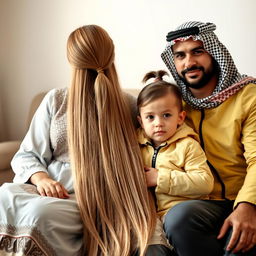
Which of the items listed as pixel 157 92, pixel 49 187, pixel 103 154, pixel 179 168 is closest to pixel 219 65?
pixel 157 92

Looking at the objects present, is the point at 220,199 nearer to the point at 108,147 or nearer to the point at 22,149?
the point at 108,147

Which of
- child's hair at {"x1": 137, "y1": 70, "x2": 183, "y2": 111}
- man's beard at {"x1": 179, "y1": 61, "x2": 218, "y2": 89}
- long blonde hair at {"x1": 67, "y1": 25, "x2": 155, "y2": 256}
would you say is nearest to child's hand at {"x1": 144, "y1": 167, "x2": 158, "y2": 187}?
long blonde hair at {"x1": 67, "y1": 25, "x2": 155, "y2": 256}

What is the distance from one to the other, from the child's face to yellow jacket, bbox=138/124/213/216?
0.03m

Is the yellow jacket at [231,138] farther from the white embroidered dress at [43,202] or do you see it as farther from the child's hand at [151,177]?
the white embroidered dress at [43,202]

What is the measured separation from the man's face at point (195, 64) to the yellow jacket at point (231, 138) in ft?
0.38

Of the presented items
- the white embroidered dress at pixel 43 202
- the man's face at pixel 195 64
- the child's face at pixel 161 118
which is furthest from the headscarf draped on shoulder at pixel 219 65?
the white embroidered dress at pixel 43 202

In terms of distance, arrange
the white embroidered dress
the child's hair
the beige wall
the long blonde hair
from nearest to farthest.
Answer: the white embroidered dress → the long blonde hair → the child's hair → the beige wall

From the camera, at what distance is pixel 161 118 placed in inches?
52.2

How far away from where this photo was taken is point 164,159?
1.32 meters

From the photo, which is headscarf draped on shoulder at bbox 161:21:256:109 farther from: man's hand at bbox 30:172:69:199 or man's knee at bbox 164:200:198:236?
man's hand at bbox 30:172:69:199

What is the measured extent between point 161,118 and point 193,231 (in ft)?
1.28

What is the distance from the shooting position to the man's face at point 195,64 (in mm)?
1398

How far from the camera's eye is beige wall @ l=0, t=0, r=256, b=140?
5.68 feet

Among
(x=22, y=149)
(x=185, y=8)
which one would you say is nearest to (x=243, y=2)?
(x=185, y=8)
